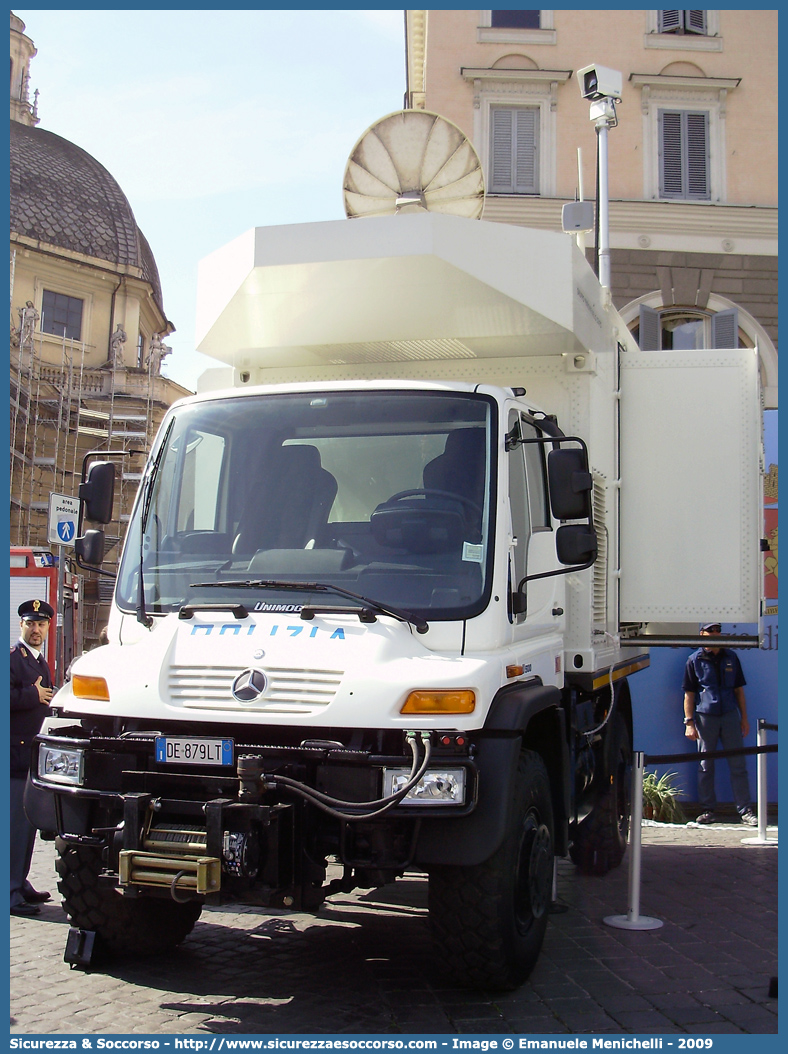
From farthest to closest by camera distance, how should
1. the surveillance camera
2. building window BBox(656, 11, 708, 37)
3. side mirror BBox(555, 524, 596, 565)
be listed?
1. building window BBox(656, 11, 708, 37)
2. the surveillance camera
3. side mirror BBox(555, 524, 596, 565)

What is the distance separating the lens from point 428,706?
14.1ft

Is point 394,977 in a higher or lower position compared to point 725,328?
lower

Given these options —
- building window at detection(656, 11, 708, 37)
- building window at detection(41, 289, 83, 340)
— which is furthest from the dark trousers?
building window at detection(41, 289, 83, 340)

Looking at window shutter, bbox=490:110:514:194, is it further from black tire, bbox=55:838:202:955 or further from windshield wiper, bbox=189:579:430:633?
black tire, bbox=55:838:202:955

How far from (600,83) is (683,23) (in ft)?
49.3

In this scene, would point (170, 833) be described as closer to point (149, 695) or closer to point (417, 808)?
point (149, 695)

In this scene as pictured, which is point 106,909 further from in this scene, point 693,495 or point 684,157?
point 684,157

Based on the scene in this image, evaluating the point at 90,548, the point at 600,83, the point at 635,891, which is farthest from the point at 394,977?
the point at 600,83

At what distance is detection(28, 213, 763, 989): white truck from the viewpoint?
4.30 m

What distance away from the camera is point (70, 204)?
46.7 meters

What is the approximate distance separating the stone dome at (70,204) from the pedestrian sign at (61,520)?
33.3 m

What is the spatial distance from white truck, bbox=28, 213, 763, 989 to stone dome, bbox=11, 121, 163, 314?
1640 inches

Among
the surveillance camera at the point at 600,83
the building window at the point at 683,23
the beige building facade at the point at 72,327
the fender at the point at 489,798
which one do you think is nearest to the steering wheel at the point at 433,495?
the fender at the point at 489,798

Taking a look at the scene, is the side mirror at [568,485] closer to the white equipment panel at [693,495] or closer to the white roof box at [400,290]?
the white roof box at [400,290]
